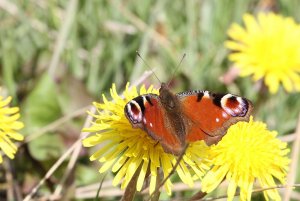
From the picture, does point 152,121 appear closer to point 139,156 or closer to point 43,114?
point 139,156

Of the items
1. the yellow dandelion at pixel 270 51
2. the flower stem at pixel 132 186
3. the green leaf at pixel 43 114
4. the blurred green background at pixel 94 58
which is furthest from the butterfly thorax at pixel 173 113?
the yellow dandelion at pixel 270 51

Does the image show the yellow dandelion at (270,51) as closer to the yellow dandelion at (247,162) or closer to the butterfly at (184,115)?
the yellow dandelion at (247,162)

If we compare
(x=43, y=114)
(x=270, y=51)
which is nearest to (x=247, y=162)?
(x=43, y=114)

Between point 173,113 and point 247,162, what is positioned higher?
point 173,113

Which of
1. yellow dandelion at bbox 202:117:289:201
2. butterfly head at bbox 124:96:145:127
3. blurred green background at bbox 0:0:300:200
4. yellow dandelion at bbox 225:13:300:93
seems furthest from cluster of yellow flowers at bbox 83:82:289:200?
yellow dandelion at bbox 225:13:300:93

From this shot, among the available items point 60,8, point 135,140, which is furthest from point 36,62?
point 135,140

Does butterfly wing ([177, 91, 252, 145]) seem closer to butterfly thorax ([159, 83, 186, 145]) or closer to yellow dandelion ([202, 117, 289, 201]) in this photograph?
butterfly thorax ([159, 83, 186, 145])

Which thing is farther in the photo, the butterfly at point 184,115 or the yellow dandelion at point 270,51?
the yellow dandelion at point 270,51
